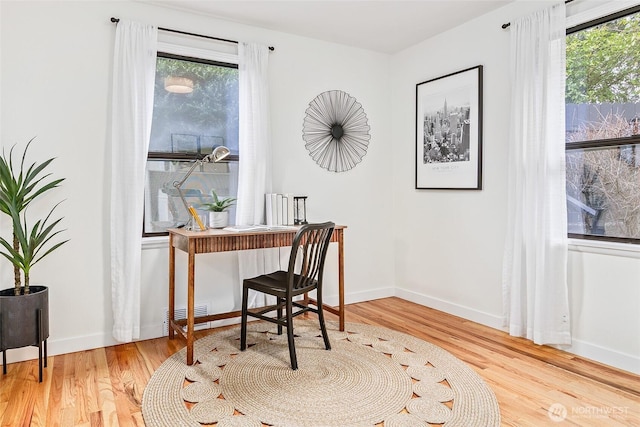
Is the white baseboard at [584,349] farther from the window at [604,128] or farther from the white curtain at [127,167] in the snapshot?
the white curtain at [127,167]

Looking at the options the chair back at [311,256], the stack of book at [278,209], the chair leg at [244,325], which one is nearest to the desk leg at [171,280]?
the chair leg at [244,325]

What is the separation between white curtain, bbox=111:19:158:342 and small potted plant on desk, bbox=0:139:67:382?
0.39 m

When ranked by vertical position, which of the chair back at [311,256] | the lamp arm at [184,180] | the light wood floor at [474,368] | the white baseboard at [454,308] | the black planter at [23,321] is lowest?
the light wood floor at [474,368]

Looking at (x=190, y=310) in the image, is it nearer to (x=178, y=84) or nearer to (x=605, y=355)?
(x=178, y=84)

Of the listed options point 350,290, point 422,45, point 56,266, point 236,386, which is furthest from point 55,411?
point 422,45

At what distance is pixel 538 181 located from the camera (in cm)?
291

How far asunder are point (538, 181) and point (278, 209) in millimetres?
1930

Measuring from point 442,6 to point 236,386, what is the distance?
3.05 meters

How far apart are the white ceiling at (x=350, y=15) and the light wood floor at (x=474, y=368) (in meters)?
2.51

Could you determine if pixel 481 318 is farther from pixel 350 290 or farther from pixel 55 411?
pixel 55 411

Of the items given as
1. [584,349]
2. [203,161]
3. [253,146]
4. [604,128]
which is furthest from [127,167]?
[584,349]

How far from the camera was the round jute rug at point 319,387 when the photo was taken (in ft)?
6.70

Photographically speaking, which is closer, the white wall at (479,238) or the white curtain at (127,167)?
the white wall at (479,238)

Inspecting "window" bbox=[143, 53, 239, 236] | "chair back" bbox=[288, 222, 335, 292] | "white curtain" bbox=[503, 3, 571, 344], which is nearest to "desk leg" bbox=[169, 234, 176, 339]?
"window" bbox=[143, 53, 239, 236]
